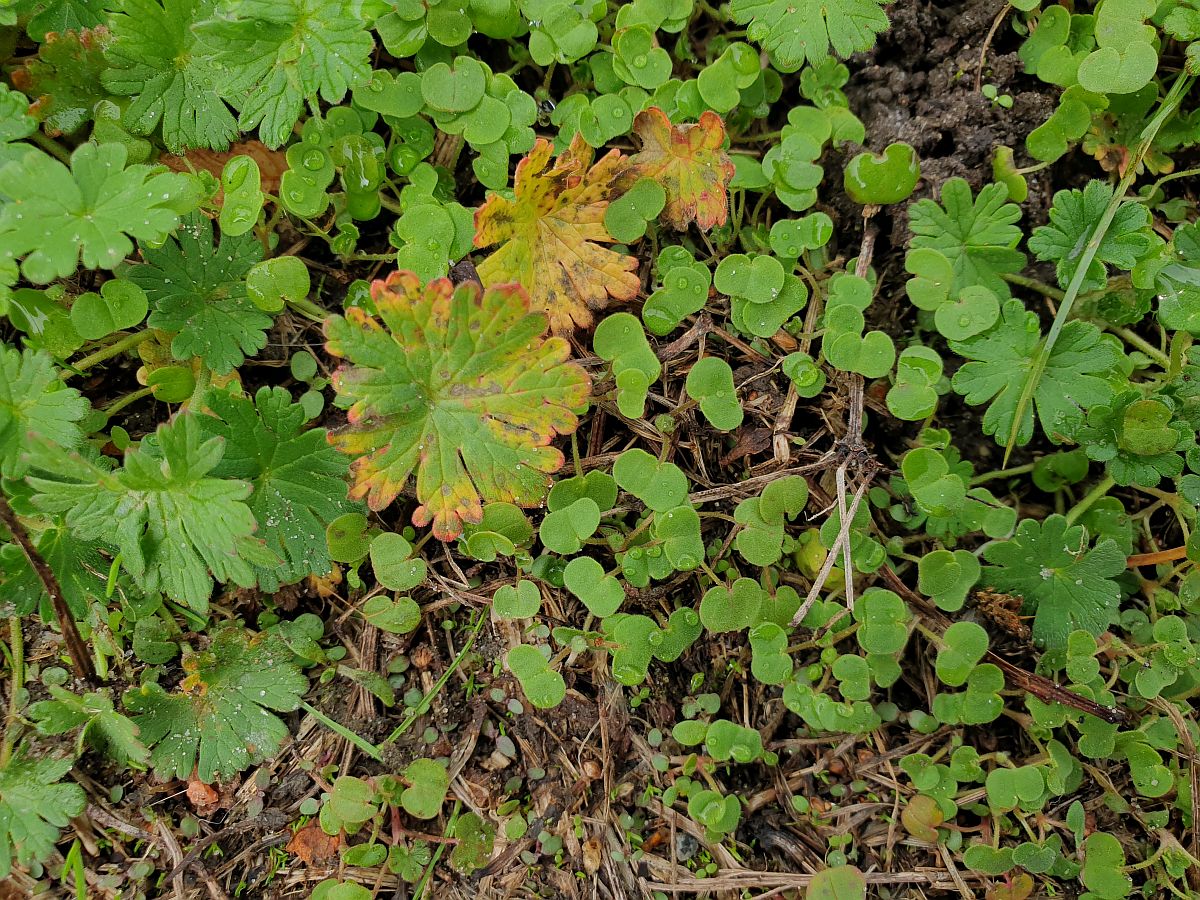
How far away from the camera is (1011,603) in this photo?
2.58 metres

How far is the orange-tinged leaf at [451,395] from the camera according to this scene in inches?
83.3

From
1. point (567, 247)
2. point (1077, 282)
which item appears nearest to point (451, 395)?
point (567, 247)

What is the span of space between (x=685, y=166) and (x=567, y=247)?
0.45 m

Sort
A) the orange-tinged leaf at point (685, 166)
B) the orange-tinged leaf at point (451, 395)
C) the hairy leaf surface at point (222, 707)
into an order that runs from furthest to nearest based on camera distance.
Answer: the orange-tinged leaf at point (685, 166) < the hairy leaf surface at point (222, 707) < the orange-tinged leaf at point (451, 395)

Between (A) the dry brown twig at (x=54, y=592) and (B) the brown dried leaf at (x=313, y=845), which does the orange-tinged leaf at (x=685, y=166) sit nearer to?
(A) the dry brown twig at (x=54, y=592)

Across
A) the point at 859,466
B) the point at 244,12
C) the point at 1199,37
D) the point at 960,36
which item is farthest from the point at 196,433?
the point at 1199,37

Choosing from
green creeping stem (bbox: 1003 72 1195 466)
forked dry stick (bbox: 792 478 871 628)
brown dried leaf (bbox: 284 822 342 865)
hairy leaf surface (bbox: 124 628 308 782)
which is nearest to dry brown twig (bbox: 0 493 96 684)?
hairy leaf surface (bbox: 124 628 308 782)

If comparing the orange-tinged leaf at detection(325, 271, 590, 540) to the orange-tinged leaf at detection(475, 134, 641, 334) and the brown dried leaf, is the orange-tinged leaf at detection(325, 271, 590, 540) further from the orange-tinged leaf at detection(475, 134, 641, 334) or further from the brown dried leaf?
the brown dried leaf

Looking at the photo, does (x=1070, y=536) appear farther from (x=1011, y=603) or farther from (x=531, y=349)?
(x=531, y=349)

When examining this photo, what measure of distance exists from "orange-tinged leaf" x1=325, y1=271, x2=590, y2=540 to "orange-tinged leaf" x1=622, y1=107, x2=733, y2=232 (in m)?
0.67

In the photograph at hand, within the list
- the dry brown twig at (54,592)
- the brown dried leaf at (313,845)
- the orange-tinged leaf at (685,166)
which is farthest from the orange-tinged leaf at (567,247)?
the brown dried leaf at (313,845)

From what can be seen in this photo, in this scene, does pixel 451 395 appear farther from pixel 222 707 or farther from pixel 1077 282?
pixel 1077 282

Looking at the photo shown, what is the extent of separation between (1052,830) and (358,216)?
9.50 feet

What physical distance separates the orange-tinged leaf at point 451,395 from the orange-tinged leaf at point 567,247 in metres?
0.29
